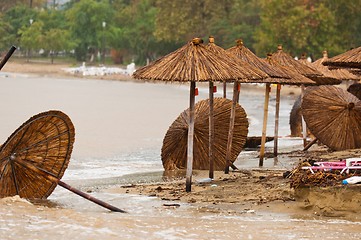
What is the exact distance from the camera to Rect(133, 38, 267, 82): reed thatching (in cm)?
1253

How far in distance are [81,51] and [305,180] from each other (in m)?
85.7

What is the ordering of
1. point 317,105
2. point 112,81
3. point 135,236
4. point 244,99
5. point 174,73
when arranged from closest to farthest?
point 135,236 → point 174,73 → point 317,105 → point 244,99 → point 112,81

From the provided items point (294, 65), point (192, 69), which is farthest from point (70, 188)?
point (294, 65)

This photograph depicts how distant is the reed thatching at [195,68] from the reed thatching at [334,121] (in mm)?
4247

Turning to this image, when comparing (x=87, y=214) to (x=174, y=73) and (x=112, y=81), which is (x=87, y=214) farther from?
(x=112, y=81)

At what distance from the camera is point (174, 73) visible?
1262cm

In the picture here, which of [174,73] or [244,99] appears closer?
[174,73]

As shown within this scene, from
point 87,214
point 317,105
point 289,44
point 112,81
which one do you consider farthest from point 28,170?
point 112,81

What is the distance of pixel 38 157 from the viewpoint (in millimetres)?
→ 11516

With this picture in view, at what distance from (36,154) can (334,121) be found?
24.0 feet

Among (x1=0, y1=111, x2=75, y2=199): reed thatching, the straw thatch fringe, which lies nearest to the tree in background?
the straw thatch fringe

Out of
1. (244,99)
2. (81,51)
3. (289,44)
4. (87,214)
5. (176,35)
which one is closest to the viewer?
(87,214)

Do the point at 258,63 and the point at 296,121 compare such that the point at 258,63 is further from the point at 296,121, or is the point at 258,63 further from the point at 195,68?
the point at 296,121

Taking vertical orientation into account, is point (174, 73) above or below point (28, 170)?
above
